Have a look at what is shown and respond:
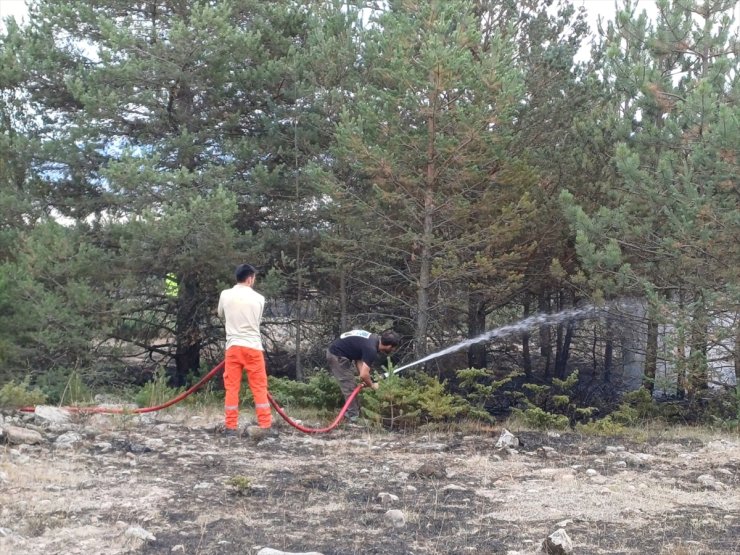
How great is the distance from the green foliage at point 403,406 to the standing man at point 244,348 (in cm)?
154

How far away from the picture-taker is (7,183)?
1373 centimetres

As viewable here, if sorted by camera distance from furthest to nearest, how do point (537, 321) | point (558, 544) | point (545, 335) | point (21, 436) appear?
1. point (545, 335)
2. point (537, 321)
3. point (21, 436)
4. point (558, 544)

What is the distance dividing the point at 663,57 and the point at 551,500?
8.14 metres

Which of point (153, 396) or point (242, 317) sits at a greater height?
point (242, 317)

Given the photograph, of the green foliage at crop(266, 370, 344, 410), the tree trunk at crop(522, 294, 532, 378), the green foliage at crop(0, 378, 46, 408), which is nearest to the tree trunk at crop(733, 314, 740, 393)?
the tree trunk at crop(522, 294, 532, 378)

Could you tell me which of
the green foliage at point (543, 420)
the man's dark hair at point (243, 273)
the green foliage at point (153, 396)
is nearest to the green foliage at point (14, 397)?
the green foliage at point (153, 396)

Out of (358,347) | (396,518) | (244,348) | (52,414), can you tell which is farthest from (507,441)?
(52,414)

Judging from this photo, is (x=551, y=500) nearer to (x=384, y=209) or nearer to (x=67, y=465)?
(x=67, y=465)

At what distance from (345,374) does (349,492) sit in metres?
3.78

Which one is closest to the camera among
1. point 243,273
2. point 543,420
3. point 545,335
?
point 243,273

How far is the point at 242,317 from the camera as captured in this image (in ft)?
28.1

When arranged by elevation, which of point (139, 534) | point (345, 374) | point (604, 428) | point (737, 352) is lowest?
point (139, 534)

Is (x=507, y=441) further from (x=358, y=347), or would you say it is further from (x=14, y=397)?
(x=14, y=397)

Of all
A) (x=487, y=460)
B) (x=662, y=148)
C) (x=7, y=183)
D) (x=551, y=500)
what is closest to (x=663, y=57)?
(x=662, y=148)
